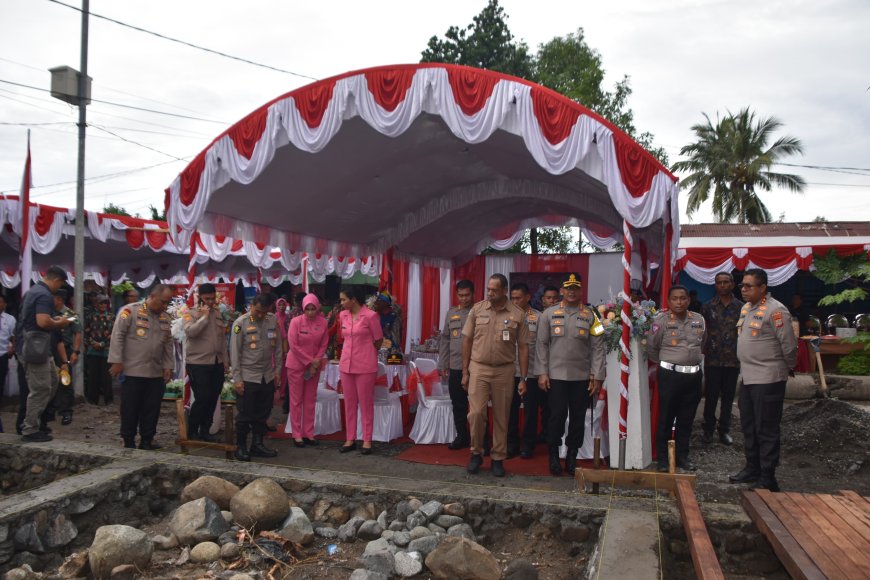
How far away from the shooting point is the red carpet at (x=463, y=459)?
5418 millimetres

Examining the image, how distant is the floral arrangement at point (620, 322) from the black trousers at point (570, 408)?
40cm

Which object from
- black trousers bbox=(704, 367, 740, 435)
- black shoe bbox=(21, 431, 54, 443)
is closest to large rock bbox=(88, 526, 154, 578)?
black shoe bbox=(21, 431, 54, 443)

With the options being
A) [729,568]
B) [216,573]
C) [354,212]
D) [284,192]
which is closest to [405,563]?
→ [216,573]

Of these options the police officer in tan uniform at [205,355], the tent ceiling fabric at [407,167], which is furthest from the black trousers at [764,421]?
the police officer in tan uniform at [205,355]

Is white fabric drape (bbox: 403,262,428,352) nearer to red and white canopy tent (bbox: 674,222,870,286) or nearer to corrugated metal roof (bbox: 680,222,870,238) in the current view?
red and white canopy tent (bbox: 674,222,870,286)

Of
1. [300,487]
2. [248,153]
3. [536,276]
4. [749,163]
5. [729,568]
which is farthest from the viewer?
[749,163]

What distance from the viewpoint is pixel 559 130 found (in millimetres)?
5305

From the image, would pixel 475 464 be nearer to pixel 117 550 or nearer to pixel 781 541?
pixel 781 541

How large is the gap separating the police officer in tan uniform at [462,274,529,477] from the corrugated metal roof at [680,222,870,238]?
13.5 meters

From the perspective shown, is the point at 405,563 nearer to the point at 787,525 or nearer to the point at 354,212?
the point at 787,525

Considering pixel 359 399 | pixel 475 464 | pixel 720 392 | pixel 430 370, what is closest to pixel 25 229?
pixel 359 399

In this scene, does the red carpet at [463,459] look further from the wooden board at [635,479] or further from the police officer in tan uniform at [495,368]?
→ the wooden board at [635,479]

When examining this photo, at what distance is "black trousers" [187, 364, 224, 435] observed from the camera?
5902mm

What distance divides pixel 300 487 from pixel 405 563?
1154mm
